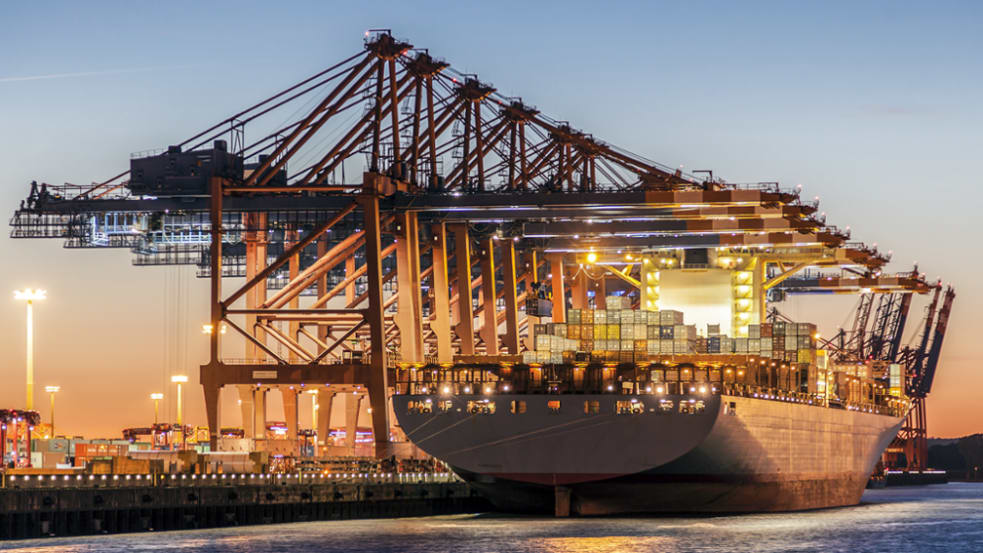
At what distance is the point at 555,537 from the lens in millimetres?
51219

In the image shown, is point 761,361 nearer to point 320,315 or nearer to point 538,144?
point 320,315

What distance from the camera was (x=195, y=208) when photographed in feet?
231

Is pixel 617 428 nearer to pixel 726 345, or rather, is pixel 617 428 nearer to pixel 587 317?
pixel 587 317

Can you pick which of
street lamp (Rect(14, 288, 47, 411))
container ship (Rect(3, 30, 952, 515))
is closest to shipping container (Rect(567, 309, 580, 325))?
container ship (Rect(3, 30, 952, 515))

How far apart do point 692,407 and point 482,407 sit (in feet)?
26.0

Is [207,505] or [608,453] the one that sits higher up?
[608,453]

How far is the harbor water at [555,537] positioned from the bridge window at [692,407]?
163 inches

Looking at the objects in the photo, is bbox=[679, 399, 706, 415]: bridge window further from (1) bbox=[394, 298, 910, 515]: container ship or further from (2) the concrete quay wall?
(2) the concrete quay wall

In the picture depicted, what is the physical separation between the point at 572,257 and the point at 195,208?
1030 inches

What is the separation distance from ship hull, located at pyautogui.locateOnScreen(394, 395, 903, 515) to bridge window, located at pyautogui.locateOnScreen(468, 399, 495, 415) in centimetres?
19

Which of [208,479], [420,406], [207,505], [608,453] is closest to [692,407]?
[608,453]

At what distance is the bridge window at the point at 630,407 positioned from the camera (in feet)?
193

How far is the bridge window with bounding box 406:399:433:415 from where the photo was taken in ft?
200

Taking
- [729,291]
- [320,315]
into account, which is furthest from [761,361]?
[320,315]
